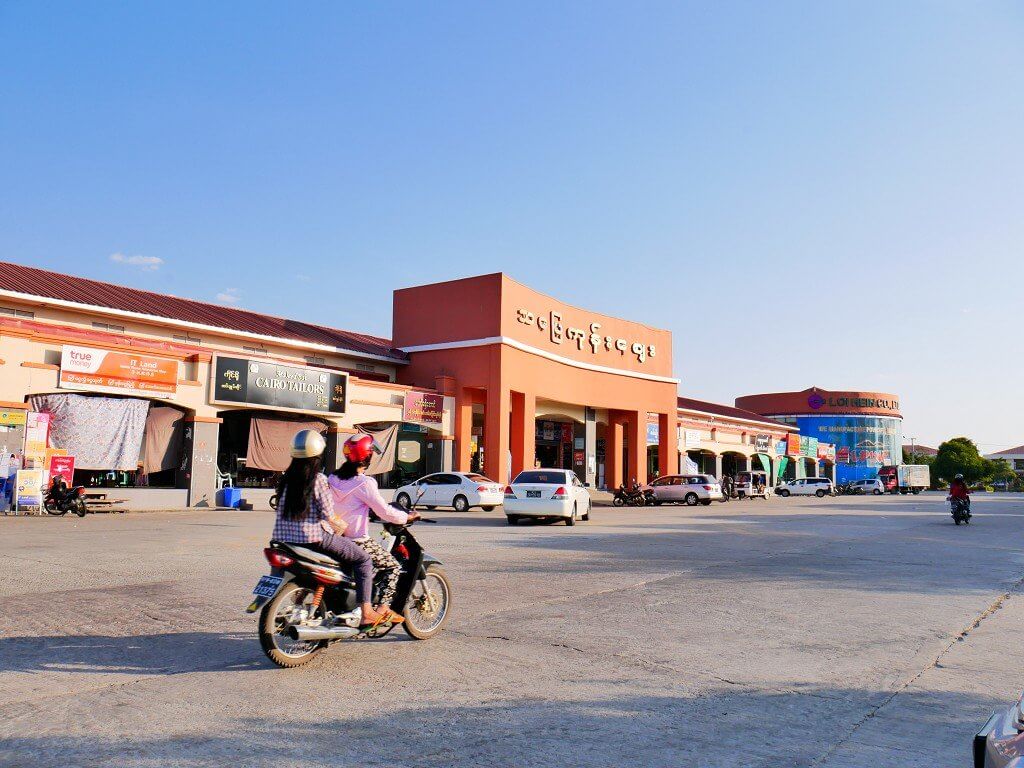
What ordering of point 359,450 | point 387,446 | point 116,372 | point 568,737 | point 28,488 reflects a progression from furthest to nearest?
1. point 387,446
2. point 116,372
3. point 28,488
4. point 359,450
5. point 568,737

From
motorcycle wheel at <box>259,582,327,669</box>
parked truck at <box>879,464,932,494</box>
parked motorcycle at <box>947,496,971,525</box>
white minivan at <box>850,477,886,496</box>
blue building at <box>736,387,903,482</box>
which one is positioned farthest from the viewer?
blue building at <box>736,387,903,482</box>

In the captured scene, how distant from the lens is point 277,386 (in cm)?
2973

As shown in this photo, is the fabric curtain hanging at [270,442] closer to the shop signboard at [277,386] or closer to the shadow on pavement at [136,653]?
the shop signboard at [277,386]

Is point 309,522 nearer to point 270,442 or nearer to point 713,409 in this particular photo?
point 270,442

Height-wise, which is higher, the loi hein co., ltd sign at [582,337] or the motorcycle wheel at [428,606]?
the loi hein co., ltd sign at [582,337]

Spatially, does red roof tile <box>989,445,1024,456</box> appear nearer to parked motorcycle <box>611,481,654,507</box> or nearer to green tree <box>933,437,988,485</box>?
green tree <box>933,437,988,485</box>

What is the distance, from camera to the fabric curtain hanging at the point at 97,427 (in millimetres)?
24125

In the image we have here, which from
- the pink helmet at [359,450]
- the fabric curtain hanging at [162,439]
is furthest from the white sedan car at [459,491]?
the pink helmet at [359,450]

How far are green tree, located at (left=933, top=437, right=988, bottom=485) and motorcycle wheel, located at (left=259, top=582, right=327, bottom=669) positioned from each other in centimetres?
11598

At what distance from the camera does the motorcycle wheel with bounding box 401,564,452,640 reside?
7.34 m

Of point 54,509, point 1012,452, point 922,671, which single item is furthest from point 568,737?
point 1012,452

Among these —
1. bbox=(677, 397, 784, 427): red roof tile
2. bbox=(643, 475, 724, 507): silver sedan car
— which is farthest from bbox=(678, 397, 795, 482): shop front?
bbox=(643, 475, 724, 507): silver sedan car

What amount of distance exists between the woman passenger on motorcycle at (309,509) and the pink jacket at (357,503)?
200mm

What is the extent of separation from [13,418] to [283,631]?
20.7 metres
